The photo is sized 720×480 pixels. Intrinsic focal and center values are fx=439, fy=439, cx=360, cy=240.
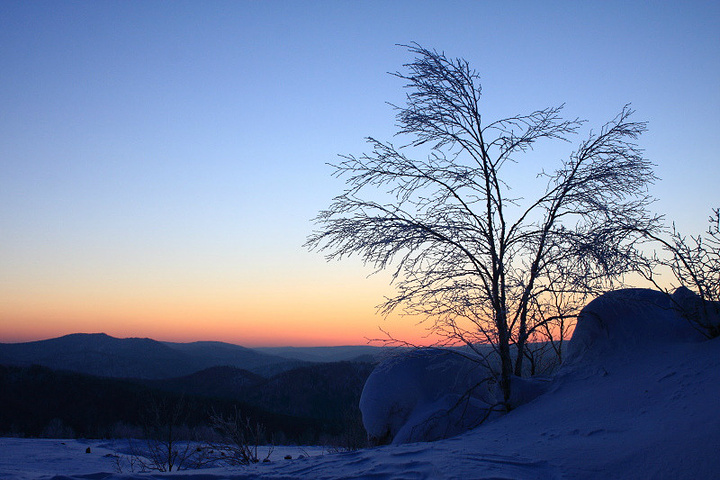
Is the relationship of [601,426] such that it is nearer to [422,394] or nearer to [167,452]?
[422,394]

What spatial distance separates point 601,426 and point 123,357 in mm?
103420

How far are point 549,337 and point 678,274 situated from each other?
10.7ft

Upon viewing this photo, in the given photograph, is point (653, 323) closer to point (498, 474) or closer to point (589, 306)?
point (589, 306)

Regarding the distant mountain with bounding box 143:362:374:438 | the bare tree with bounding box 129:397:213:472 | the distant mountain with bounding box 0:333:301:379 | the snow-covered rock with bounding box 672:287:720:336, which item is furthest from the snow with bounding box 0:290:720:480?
the distant mountain with bounding box 0:333:301:379

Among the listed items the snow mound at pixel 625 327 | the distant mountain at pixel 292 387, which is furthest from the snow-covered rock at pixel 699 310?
the distant mountain at pixel 292 387

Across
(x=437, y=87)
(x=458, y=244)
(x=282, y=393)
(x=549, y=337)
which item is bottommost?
(x=282, y=393)

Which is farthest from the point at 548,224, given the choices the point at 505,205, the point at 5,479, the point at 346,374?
the point at 346,374

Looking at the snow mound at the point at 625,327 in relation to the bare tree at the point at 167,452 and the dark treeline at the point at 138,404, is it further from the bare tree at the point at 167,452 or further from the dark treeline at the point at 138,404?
the dark treeline at the point at 138,404

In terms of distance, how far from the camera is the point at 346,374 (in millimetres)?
54312

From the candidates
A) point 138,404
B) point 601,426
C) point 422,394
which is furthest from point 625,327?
point 138,404

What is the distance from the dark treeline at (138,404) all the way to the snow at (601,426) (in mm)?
20964

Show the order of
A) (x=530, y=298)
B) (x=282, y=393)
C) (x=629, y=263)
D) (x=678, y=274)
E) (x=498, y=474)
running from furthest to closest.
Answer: (x=282, y=393) < (x=530, y=298) < (x=629, y=263) < (x=678, y=274) < (x=498, y=474)

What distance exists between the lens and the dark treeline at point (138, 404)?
31.5m

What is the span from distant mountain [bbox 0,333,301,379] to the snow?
74.4 metres
